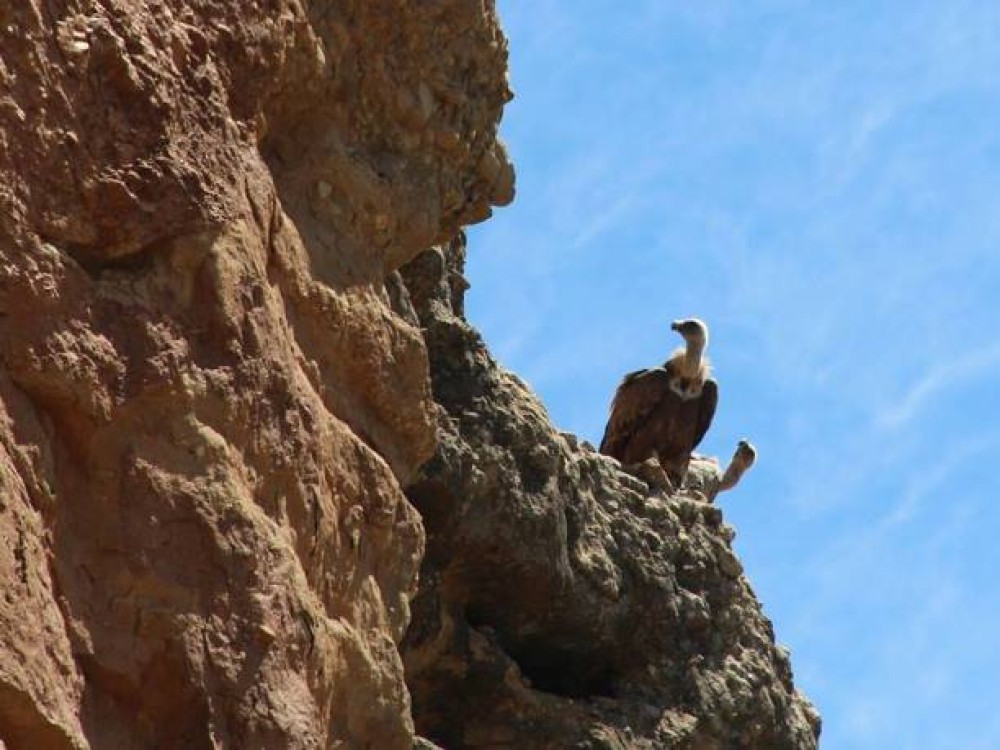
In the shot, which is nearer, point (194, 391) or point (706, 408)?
point (194, 391)

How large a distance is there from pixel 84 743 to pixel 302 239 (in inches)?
96.9

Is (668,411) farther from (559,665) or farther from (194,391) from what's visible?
(194,391)

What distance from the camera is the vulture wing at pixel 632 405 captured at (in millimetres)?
17047

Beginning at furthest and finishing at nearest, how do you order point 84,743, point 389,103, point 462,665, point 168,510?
point 462,665 → point 389,103 → point 168,510 → point 84,743

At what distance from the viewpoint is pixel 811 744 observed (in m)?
12.9

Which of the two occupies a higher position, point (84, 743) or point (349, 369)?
point (349, 369)

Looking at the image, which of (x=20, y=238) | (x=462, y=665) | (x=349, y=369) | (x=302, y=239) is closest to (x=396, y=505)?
(x=349, y=369)

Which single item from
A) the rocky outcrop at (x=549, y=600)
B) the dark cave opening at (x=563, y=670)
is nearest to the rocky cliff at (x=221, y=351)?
the rocky outcrop at (x=549, y=600)

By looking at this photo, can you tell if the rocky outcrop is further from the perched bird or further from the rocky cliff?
the perched bird

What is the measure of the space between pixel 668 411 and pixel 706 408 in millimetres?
600

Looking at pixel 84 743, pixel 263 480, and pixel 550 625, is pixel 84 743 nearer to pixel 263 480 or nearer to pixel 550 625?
pixel 263 480

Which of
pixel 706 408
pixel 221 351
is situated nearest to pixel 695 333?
pixel 706 408

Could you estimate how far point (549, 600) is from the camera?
11.3 meters

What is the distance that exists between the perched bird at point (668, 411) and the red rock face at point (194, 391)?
864cm
